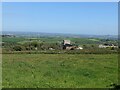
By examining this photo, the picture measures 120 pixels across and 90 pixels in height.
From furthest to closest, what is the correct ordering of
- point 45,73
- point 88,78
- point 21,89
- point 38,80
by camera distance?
1. point 45,73
2. point 88,78
3. point 38,80
4. point 21,89

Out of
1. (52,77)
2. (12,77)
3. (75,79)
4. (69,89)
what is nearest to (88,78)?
(75,79)

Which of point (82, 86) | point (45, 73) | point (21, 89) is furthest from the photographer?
point (45, 73)

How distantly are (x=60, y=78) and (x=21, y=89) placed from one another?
3.39 m

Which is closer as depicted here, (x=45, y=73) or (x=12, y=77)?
(x=12, y=77)

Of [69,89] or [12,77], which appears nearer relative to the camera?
[69,89]

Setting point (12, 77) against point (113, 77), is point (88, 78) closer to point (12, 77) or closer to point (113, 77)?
point (113, 77)

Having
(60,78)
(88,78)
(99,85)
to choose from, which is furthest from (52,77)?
(99,85)

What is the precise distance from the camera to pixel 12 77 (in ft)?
50.0

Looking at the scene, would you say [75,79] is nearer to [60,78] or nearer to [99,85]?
Result: [60,78]

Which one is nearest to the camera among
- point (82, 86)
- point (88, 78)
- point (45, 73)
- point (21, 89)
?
point (21, 89)

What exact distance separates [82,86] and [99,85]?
0.88m

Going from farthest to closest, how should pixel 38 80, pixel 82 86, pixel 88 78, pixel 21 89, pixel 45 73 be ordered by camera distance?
1. pixel 45 73
2. pixel 88 78
3. pixel 38 80
4. pixel 82 86
5. pixel 21 89

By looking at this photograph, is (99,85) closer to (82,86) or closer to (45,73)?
(82,86)

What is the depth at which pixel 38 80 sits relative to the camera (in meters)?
14.4
